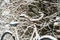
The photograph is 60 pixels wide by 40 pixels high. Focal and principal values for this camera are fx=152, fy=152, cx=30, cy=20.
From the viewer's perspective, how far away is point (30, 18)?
68.5 inches

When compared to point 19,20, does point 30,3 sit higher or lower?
higher

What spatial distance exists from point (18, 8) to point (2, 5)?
208 millimetres

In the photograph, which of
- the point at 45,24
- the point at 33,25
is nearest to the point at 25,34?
the point at 33,25

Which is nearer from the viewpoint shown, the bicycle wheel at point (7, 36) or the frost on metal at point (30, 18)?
the frost on metal at point (30, 18)

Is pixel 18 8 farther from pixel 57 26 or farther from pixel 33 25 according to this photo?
pixel 57 26

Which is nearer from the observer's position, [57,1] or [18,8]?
[57,1]

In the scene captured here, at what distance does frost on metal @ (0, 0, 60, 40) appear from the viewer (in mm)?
1661

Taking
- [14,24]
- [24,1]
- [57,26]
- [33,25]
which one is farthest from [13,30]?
[57,26]

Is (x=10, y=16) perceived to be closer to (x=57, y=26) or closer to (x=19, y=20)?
(x=19, y=20)

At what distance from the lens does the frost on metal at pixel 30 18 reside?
166 cm

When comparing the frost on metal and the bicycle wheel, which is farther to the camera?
the bicycle wheel

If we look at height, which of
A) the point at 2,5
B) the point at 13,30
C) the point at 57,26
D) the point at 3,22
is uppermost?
the point at 2,5

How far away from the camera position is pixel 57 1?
165 centimetres

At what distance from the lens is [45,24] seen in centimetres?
169
